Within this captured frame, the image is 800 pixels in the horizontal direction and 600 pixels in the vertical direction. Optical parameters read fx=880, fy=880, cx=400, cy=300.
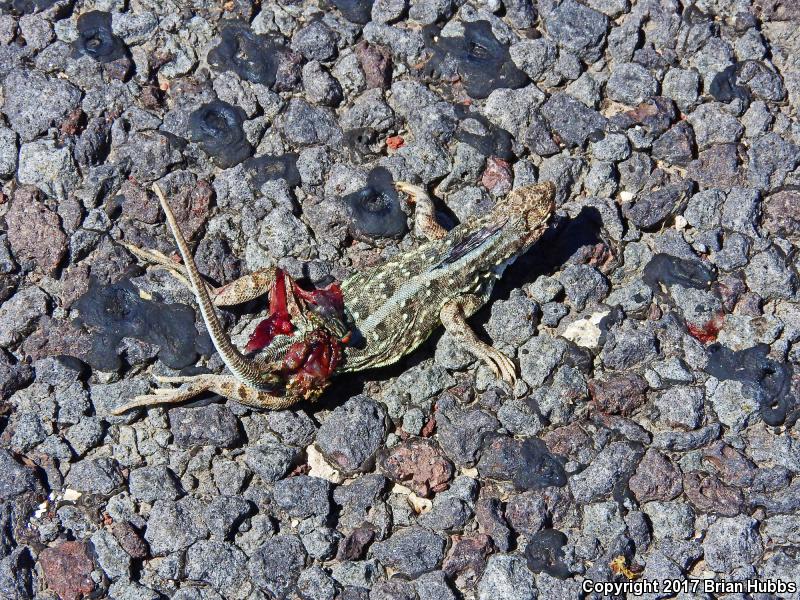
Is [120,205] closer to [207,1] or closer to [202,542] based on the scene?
[207,1]

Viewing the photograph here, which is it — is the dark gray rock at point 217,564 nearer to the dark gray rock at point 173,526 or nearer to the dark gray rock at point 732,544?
the dark gray rock at point 173,526

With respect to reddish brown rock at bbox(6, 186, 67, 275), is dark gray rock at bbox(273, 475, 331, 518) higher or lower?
lower

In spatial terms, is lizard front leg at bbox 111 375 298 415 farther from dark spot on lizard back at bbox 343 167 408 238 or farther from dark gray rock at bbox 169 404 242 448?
dark spot on lizard back at bbox 343 167 408 238

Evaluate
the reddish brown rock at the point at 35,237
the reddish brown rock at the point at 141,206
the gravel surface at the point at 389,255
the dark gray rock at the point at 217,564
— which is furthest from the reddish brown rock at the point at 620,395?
the reddish brown rock at the point at 35,237

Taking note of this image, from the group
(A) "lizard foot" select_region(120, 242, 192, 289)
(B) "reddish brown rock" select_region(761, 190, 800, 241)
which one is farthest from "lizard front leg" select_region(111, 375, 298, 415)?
(B) "reddish brown rock" select_region(761, 190, 800, 241)

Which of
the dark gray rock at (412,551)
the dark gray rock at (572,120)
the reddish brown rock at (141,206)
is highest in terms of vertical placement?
the dark gray rock at (572,120)
